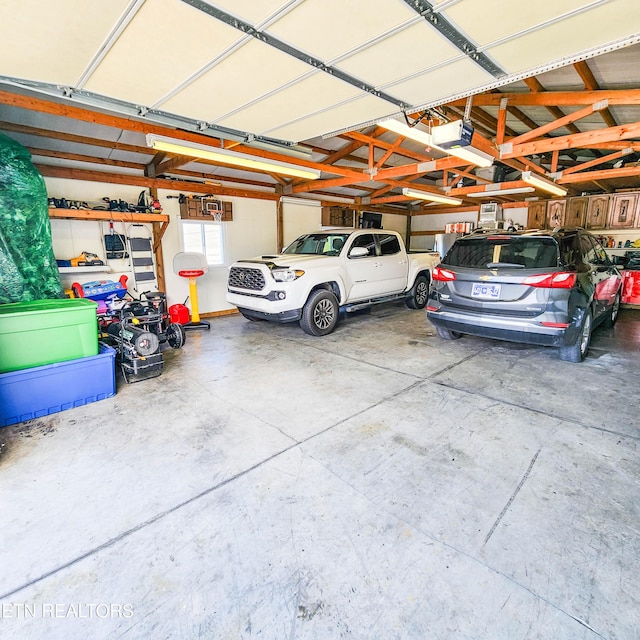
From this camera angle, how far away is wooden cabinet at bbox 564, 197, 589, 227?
9.43 metres

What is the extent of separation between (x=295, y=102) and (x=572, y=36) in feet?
6.38

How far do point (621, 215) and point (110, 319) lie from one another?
1155 centimetres

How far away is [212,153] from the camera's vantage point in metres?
4.22

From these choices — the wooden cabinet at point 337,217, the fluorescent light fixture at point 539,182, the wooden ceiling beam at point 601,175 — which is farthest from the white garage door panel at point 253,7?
the wooden cabinet at point 337,217

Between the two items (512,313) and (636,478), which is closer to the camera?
(636,478)

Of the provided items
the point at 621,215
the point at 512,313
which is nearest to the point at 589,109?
the point at 512,313

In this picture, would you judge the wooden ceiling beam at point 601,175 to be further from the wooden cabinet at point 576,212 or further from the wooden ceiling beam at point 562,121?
the wooden cabinet at point 576,212

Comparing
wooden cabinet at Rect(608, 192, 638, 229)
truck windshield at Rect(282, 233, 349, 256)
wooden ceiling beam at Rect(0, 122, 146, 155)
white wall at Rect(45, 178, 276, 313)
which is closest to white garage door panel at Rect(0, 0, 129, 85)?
wooden ceiling beam at Rect(0, 122, 146, 155)

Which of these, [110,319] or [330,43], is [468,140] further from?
[110,319]

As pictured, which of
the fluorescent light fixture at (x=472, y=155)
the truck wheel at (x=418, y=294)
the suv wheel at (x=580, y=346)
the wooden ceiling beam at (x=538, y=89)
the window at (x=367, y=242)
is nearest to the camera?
the suv wheel at (x=580, y=346)

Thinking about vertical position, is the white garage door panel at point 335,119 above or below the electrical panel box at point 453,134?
above

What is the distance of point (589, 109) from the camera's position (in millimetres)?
4320

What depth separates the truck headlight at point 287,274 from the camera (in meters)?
5.14

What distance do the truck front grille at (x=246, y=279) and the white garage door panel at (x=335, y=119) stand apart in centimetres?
206
